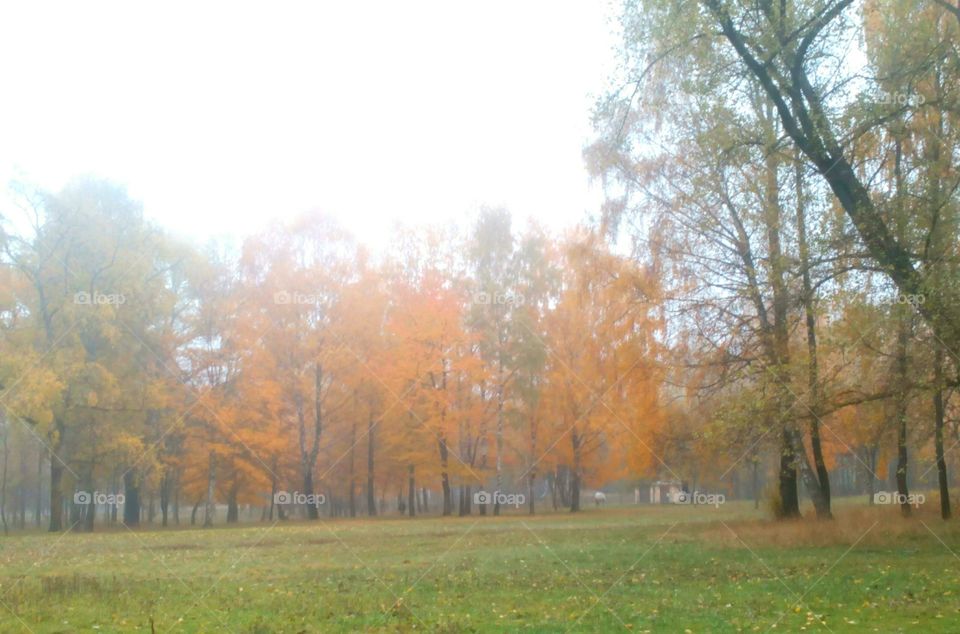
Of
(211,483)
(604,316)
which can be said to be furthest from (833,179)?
(211,483)

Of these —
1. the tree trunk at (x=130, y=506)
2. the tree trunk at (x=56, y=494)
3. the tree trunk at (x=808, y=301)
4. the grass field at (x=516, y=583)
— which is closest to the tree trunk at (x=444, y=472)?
the tree trunk at (x=130, y=506)

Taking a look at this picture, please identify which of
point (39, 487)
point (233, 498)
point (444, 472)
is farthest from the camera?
point (39, 487)

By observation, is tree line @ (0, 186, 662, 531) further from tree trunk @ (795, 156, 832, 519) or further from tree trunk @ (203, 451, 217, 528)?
tree trunk @ (795, 156, 832, 519)

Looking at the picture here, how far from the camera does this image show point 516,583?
47.1 ft

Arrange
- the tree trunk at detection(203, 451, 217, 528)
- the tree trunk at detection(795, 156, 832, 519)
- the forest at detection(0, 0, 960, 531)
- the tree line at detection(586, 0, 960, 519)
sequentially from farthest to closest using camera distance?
the tree trunk at detection(203, 451, 217, 528)
the tree trunk at detection(795, 156, 832, 519)
the forest at detection(0, 0, 960, 531)
the tree line at detection(586, 0, 960, 519)

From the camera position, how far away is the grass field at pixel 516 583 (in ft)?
34.2

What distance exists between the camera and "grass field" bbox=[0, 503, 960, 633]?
34.2 feet

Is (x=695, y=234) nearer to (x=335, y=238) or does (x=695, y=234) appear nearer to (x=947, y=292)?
(x=947, y=292)

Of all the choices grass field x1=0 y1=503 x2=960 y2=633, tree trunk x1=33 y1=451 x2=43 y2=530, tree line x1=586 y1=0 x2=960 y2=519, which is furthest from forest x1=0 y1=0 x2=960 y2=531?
grass field x1=0 y1=503 x2=960 y2=633

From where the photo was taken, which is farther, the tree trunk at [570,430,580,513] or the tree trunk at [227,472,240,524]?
the tree trunk at [570,430,580,513]

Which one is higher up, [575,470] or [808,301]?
[808,301]

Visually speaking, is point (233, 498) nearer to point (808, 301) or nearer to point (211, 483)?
point (211, 483)

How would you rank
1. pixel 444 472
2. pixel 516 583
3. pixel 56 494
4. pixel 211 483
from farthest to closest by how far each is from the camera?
pixel 444 472, pixel 211 483, pixel 56 494, pixel 516 583

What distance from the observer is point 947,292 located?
42.7 feet
